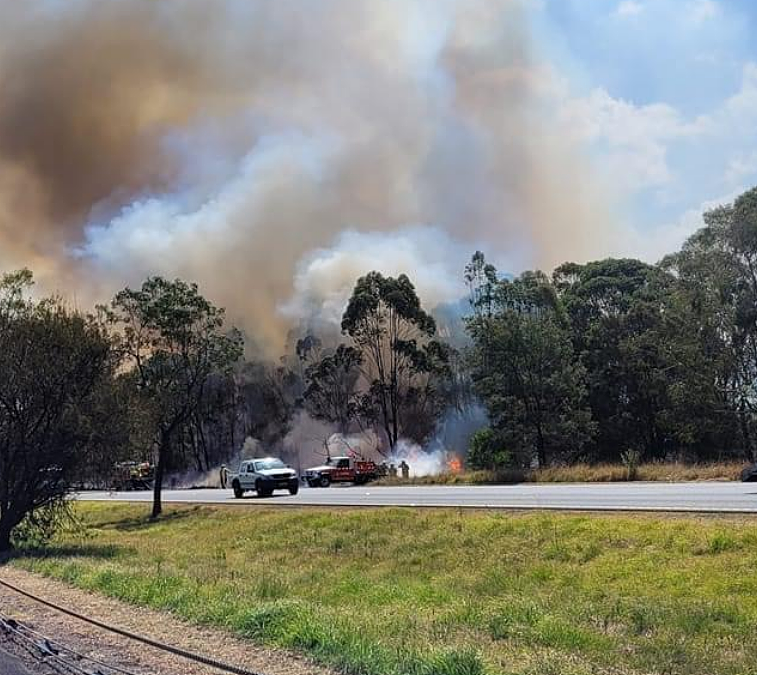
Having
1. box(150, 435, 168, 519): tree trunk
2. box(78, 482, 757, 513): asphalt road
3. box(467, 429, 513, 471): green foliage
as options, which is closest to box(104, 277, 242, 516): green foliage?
box(150, 435, 168, 519): tree trunk

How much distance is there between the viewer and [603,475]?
29922 millimetres

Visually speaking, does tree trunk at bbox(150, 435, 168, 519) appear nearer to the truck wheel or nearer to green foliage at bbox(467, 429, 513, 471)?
the truck wheel

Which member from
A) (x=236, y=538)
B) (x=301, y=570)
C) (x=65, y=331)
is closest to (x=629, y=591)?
(x=301, y=570)

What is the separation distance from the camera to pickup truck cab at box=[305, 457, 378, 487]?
156 feet

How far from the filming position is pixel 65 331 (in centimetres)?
2186

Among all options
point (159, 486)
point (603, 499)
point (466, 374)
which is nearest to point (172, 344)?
point (159, 486)

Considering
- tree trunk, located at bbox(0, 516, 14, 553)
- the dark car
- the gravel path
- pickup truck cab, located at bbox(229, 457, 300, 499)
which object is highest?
pickup truck cab, located at bbox(229, 457, 300, 499)

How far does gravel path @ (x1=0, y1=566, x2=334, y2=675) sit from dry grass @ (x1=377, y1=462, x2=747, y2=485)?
19156 mm

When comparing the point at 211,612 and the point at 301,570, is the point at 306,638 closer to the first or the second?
the point at 211,612

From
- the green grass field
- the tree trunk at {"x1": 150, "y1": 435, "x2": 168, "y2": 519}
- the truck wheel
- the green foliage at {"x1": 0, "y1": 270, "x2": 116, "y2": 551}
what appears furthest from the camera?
the truck wheel

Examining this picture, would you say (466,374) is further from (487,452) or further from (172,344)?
(172,344)

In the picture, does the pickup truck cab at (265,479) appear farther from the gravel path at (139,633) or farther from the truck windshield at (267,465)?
the gravel path at (139,633)

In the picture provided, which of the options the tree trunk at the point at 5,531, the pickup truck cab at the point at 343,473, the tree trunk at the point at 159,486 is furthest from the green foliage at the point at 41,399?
the pickup truck cab at the point at 343,473

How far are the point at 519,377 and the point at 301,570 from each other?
3134 centimetres
